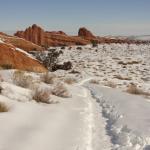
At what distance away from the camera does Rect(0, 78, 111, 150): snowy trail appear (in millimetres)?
6172

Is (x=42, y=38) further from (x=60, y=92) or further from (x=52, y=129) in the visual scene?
(x=52, y=129)

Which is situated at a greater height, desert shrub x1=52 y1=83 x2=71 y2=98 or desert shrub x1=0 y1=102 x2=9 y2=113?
desert shrub x1=0 y1=102 x2=9 y2=113

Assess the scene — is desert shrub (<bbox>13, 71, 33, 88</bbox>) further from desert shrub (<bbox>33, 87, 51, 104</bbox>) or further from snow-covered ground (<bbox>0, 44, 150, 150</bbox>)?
desert shrub (<bbox>33, 87, 51, 104</bbox>)

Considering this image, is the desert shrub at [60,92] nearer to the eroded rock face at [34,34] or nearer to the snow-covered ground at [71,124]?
the snow-covered ground at [71,124]

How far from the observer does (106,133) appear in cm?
731

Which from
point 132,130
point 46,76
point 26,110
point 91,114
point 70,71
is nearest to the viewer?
point 132,130

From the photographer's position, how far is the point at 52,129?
725cm

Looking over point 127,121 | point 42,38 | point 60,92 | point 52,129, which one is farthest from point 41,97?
point 42,38

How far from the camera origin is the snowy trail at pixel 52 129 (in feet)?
20.2

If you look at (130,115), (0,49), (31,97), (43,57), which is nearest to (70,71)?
(43,57)

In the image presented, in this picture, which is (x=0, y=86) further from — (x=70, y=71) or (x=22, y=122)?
(x=70, y=71)

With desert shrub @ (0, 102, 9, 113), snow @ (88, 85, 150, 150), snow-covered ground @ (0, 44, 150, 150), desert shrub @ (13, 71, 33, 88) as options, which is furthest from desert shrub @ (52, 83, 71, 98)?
desert shrub @ (0, 102, 9, 113)

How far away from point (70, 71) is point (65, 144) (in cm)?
2187

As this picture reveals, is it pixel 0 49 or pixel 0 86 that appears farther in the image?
pixel 0 49
